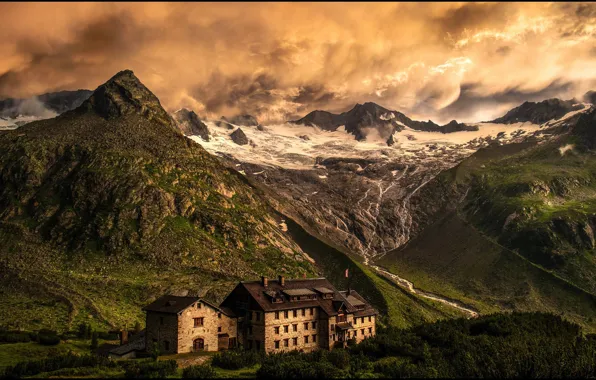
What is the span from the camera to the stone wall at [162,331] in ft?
302

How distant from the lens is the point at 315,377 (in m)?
73.6

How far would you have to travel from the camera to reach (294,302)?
337ft

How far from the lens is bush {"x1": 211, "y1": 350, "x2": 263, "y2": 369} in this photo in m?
81.6

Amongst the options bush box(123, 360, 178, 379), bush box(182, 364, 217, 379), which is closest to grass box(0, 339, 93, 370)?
bush box(123, 360, 178, 379)

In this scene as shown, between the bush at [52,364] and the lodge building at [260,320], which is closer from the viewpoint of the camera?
the bush at [52,364]

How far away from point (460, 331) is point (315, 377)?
137 feet

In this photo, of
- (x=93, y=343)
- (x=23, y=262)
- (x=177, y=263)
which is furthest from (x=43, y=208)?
(x=93, y=343)

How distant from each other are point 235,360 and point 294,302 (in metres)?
22.8

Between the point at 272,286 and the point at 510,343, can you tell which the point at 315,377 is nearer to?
the point at 272,286

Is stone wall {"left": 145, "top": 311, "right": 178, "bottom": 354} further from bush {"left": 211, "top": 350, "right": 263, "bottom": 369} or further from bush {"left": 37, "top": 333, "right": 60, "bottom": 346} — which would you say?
bush {"left": 37, "top": 333, "right": 60, "bottom": 346}

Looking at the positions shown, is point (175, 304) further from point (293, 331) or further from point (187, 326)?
point (293, 331)

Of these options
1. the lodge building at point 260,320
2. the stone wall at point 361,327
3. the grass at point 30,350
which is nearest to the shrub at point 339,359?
the lodge building at point 260,320

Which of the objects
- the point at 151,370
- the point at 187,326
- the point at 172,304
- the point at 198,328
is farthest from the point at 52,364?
the point at 198,328

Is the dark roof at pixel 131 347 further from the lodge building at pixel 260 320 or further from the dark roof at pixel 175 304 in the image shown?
the dark roof at pixel 175 304
